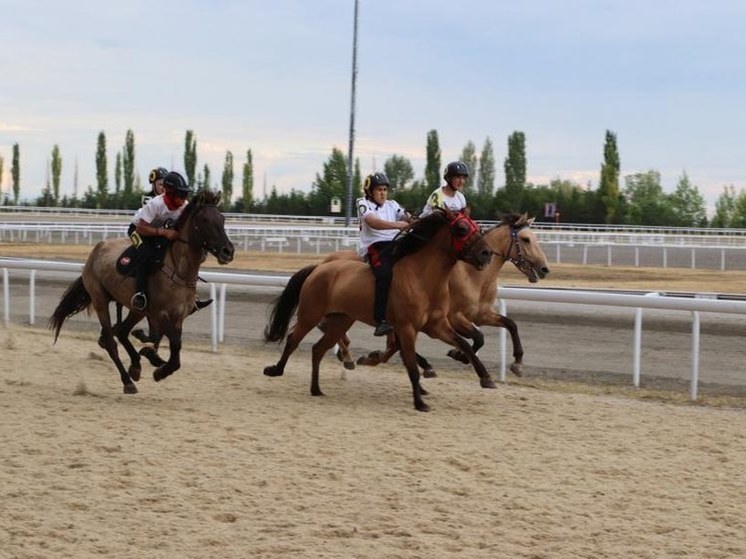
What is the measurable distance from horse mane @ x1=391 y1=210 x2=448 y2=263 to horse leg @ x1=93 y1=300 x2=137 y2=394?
2611 mm

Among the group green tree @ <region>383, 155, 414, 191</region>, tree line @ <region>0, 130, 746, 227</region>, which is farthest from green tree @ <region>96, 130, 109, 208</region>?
green tree @ <region>383, 155, 414, 191</region>

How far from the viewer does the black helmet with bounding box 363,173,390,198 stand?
31.6 ft

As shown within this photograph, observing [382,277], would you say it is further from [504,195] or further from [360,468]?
[504,195]

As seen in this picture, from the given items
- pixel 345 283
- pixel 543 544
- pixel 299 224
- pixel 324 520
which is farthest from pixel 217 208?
pixel 299 224

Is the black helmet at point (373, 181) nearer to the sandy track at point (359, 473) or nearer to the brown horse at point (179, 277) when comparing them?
the brown horse at point (179, 277)

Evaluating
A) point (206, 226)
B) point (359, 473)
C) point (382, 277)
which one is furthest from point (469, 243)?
point (359, 473)

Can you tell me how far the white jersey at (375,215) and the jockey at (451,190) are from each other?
385mm

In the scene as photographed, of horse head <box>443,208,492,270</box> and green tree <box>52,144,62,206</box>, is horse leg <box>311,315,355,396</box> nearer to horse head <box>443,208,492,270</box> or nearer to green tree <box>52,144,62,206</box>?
horse head <box>443,208,492,270</box>

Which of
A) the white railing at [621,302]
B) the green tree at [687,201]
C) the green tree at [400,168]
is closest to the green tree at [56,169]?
the green tree at [400,168]

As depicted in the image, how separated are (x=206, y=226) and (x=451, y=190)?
232 cm

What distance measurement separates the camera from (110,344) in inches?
406

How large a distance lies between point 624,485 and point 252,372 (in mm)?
5593

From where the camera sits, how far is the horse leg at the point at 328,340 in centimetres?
984

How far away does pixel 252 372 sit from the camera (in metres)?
11.4
